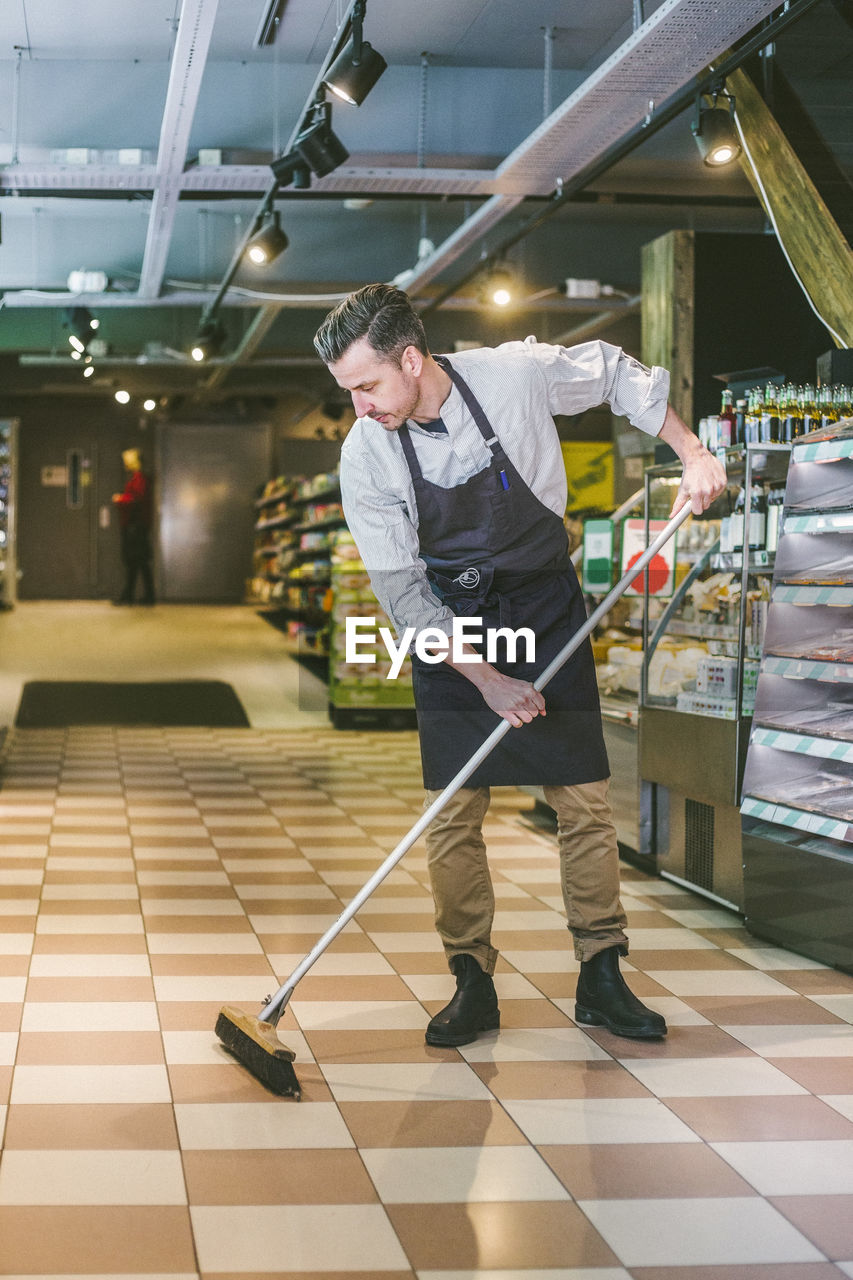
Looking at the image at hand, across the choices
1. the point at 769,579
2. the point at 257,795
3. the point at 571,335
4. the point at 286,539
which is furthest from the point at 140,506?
the point at 769,579

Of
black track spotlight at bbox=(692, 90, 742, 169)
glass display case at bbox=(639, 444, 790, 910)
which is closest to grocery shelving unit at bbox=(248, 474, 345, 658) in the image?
black track spotlight at bbox=(692, 90, 742, 169)

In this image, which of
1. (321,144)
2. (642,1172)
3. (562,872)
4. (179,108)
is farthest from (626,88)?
(642,1172)

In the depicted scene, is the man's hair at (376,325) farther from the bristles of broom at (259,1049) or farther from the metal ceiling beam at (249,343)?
the metal ceiling beam at (249,343)

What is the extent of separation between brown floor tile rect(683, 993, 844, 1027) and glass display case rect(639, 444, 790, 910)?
89cm

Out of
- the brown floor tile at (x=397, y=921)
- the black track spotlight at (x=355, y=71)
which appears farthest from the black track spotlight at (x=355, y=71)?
the brown floor tile at (x=397, y=921)

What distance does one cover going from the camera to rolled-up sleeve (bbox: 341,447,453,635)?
2854 millimetres

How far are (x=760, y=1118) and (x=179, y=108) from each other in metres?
5.22

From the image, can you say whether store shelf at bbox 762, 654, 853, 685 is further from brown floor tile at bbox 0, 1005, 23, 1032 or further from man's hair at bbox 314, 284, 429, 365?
brown floor tile at bbox 0, 1005, 23, 1032

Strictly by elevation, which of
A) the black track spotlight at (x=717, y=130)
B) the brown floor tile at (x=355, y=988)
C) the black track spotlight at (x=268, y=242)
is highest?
the black track spotlight at (x=268, y=242)

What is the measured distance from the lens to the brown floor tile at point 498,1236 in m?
1.97

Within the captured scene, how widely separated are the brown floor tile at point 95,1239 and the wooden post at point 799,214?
380 cm

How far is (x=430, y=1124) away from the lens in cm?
250

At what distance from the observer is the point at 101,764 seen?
26.0 ft

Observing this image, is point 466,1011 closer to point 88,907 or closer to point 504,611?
point 504,611
